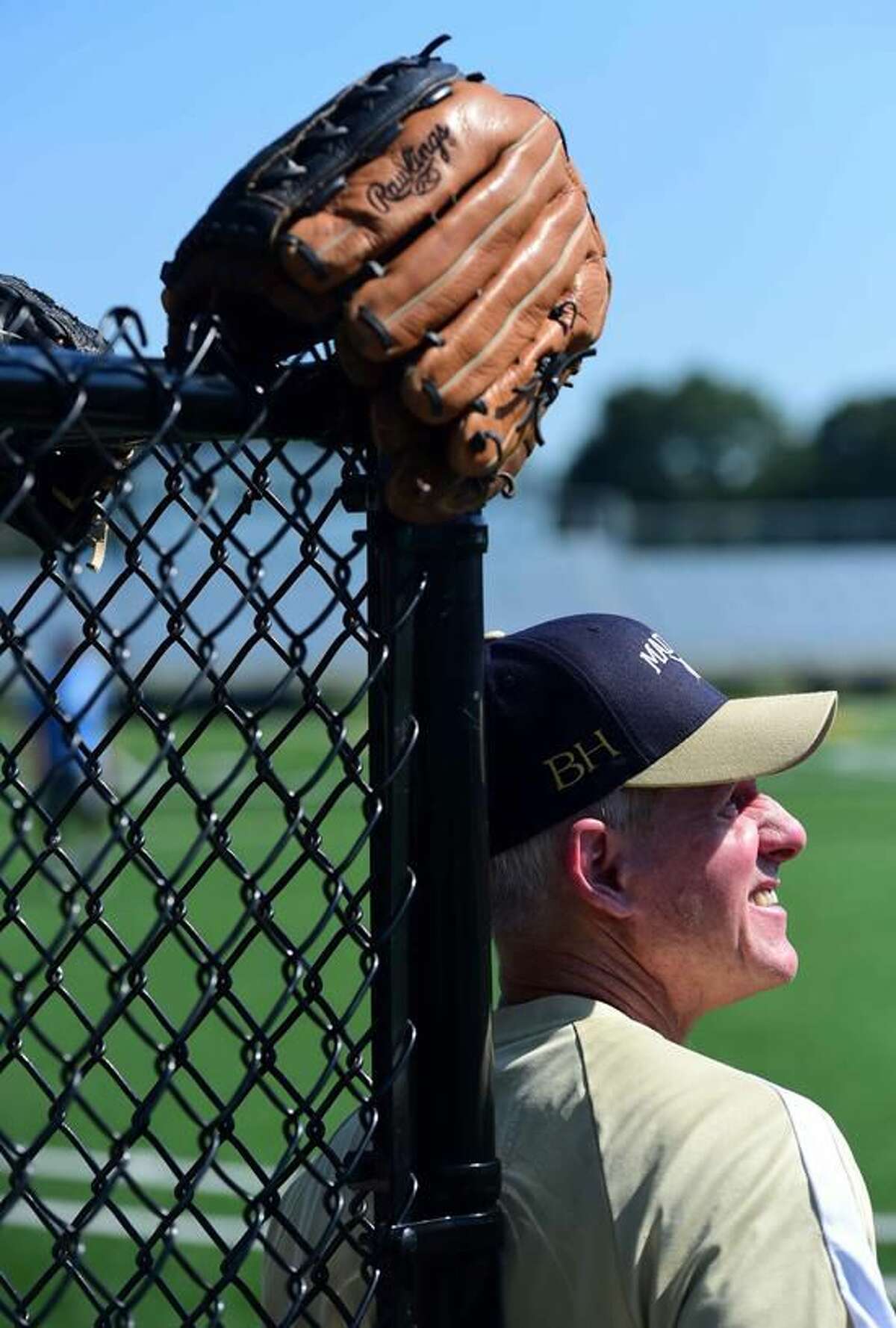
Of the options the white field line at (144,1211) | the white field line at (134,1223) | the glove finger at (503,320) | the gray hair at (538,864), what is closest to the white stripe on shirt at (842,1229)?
the gray hair at (538,864)

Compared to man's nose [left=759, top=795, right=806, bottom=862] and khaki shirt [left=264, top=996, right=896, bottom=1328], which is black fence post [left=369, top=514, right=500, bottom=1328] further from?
man's nose [left=759, top=795, right=806, bottom=862]

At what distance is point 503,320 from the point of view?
5.89 ft

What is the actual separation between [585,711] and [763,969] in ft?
1.36

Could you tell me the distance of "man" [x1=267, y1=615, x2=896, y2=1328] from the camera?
74.7 inches

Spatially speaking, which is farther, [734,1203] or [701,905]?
[701,905]

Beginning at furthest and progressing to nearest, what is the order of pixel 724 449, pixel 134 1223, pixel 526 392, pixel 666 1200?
pixel 724 449, pixel 134 1223, pixel 666 1200, pixel 526 392

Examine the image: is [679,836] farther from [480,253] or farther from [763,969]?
[480,253]

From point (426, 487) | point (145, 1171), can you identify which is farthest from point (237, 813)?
point (145, 1171)

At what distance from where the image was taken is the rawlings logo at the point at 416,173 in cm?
171

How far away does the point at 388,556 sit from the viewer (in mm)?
1960

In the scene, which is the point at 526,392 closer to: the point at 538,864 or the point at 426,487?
the point at 426,487

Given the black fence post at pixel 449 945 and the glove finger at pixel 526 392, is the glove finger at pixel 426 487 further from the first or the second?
the black fence post at pixel 449 945

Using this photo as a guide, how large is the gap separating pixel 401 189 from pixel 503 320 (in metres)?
0.16

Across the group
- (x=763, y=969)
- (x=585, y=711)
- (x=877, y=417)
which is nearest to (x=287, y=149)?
(x=585, y=711)
